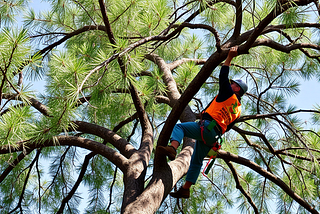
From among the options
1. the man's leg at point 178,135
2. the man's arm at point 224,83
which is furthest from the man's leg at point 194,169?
the man's arm at point 224,83

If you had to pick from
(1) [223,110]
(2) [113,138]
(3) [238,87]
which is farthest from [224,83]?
(2) [113,138]

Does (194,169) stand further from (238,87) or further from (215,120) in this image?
(238,87)

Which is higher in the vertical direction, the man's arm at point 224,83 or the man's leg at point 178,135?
the man's arm at point 224,83

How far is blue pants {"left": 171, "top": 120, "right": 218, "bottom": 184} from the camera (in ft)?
5.76

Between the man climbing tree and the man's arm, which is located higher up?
the man's arm

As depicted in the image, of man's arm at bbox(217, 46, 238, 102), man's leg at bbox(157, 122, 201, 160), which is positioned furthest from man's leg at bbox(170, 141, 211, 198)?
man's arm at bbox(217, 46, 238, 102)

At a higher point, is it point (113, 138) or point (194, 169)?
point (113, 138)

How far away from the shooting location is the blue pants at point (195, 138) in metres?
1.76

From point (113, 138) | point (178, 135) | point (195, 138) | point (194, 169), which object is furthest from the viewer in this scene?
point (113, 138)

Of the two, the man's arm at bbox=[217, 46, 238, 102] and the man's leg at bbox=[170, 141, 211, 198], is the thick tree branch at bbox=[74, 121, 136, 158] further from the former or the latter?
the man's arm at bbox=[217, 46, 238, 102]

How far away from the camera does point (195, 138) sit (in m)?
1.83

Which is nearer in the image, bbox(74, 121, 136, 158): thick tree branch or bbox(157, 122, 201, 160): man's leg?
bbox(157, 122, 201, 160): man's leg

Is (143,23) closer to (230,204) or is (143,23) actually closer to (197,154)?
(197,154)

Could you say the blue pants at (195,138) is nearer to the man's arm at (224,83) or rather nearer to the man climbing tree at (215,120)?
the man climbing tree at (215,120)
